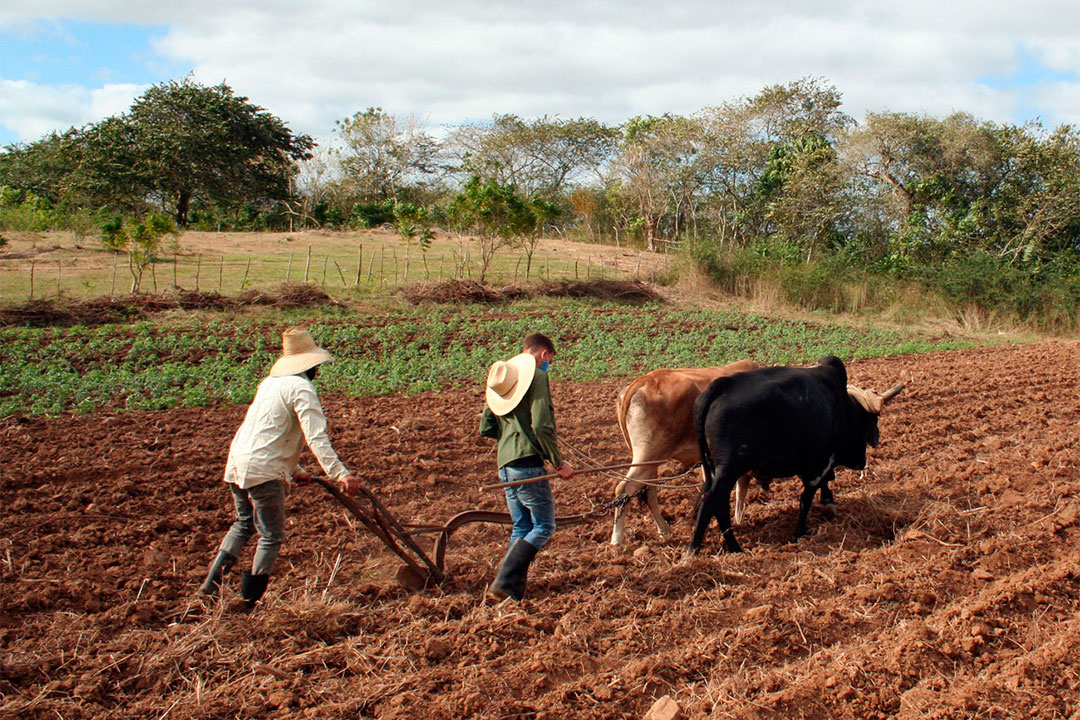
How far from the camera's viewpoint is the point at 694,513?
23.2ft

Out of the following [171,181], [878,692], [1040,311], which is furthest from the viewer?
[171,181]

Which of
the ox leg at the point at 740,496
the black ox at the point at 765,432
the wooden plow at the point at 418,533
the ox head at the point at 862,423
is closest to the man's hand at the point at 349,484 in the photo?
the wooden plow at the point at 418,533

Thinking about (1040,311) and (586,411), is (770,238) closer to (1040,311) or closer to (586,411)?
(1040,311)

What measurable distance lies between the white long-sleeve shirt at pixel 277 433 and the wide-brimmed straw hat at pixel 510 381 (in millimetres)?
1040

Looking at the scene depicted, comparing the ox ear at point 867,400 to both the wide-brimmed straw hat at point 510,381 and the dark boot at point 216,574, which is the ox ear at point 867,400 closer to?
the wide-brimmed straw hat at point 510,381

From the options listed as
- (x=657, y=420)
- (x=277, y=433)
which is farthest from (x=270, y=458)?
(x=657, y=420)

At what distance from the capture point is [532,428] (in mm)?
5121

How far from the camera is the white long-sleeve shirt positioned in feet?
15.8

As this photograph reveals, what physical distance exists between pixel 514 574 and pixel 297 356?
1831mm

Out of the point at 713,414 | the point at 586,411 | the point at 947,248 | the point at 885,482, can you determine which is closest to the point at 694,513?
the point at 713,414

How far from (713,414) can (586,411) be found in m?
4.56

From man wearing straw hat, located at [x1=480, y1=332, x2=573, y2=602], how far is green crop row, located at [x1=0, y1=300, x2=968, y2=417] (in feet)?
21.8

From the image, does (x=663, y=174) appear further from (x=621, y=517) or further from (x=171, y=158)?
(x=621, y=517)

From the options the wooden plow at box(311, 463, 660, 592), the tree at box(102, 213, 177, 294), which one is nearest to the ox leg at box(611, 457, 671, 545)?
the wooden plow at box(311, 463, 660, 592)
